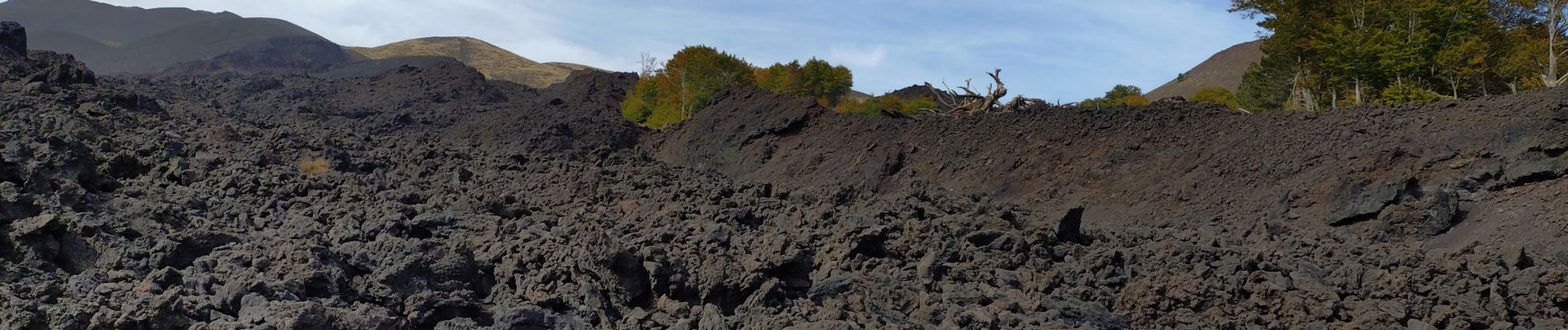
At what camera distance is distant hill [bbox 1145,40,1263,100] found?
7875 cm

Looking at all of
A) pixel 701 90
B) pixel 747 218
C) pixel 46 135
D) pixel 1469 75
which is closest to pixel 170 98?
pixel 701 90

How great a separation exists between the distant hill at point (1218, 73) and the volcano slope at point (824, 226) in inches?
2308

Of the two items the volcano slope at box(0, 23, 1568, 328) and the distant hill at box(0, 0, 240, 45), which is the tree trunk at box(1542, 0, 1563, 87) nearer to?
the volcano slope at box(0, 23, 1568, 328)

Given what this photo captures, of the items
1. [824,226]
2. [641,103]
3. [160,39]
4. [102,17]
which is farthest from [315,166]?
[102,17]

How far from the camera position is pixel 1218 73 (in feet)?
282

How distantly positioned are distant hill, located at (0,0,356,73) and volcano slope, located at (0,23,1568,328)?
6011cm

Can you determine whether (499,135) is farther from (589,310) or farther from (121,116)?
(589,310)

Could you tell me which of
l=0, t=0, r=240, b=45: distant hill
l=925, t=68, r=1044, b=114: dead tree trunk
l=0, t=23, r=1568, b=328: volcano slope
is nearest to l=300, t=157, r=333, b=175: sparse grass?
l=0, t=23, r=1568, b=328: volcano slope

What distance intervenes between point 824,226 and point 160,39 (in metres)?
89.6

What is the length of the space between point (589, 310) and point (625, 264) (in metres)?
0.47

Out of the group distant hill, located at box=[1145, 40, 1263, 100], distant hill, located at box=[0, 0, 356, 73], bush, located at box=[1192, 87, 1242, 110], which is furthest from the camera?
distant hill, located at box=[1145, 40, 1263, 100]

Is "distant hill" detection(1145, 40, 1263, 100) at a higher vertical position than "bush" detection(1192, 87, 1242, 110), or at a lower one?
higher

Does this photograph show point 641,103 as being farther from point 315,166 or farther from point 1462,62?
point 1462,62

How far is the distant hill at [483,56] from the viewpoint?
87.7 metres
